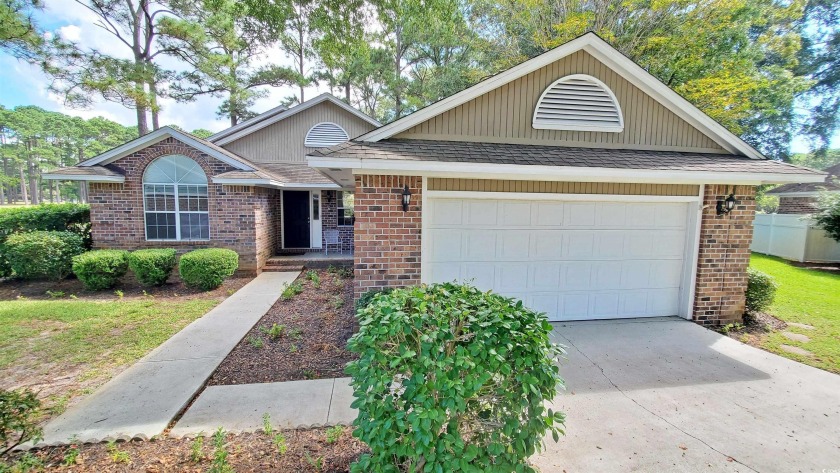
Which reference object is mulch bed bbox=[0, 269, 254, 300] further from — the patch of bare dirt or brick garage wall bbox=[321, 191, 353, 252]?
the patch of bare dirt

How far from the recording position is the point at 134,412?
339 centimetres

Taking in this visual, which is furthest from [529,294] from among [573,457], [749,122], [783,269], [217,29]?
[749,122]

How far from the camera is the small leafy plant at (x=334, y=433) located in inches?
113

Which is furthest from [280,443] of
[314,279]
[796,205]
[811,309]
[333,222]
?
[796,205]

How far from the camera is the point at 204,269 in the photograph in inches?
324

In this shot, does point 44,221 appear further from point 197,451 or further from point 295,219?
point 197,451

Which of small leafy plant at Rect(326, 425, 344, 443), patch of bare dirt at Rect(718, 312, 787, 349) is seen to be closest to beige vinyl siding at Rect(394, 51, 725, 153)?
patch of bare dirt at Rect(718, 312, 787, 349)

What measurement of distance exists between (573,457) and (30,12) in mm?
8136

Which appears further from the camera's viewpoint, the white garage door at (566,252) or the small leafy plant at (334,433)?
the white garage door at (566,252)

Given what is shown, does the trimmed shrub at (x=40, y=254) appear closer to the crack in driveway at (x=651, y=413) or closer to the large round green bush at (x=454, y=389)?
the large round green bush at (x=454, y=389)

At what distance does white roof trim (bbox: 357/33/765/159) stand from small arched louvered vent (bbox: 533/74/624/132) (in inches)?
16.0

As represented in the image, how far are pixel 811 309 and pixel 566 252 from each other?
5.51 m

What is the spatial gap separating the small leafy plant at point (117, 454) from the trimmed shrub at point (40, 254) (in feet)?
29.2

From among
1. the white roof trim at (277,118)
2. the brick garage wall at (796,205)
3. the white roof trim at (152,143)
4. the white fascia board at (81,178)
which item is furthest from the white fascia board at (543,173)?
the brick garage wall at (796,205)
